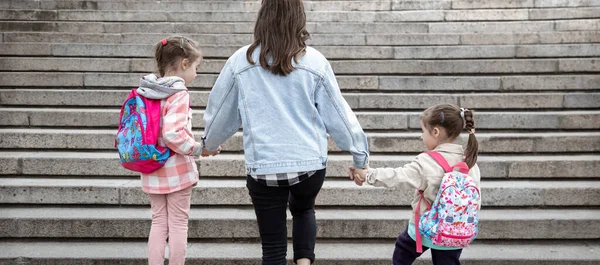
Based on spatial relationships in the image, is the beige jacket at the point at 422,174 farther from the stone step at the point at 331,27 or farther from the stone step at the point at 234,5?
the stone step at the point at 234,5

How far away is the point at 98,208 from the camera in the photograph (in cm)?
446

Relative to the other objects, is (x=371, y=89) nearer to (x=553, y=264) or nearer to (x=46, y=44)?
(x=553, y=264)

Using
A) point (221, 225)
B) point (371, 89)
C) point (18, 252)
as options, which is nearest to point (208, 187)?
point (221, 225)

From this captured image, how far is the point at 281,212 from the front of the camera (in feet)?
8.94

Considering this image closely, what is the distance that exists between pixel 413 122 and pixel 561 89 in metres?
1.78

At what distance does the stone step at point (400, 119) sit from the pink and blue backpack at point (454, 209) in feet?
8.65

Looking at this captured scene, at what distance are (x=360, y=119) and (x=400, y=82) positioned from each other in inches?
35.8

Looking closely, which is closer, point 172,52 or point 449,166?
point 449,166

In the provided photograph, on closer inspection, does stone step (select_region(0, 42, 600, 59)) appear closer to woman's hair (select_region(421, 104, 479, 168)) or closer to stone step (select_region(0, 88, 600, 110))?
stone step (select_region(0, 88, 600, 110))

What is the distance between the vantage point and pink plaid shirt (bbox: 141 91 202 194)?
294cm

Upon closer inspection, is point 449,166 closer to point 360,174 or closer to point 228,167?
point 360,174

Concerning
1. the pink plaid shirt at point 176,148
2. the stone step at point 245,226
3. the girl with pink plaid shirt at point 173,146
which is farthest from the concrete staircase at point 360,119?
the pink plaid shirt at point 176,148

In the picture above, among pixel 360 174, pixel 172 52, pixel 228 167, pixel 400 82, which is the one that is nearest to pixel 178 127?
pixel 172 52

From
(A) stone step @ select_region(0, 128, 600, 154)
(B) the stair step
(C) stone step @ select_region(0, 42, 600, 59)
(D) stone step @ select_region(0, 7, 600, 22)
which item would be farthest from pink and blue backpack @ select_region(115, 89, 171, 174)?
(D) stone step @ select_region(0, 7, 600, 22)
